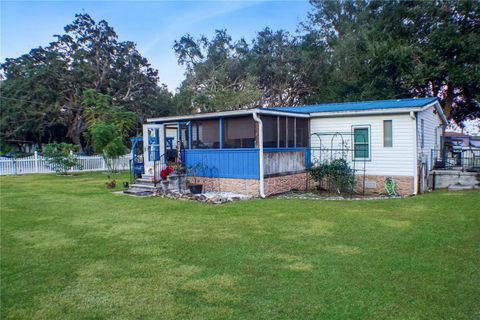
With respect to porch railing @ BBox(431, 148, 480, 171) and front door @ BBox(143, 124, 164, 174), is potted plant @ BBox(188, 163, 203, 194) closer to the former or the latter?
front door @ BBox(143, 124, 164, 174)

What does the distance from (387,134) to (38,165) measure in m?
18.6

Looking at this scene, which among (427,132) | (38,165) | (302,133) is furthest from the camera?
(38,165)

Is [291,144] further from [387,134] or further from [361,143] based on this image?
[387,134]

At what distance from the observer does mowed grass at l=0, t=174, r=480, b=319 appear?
134 inches

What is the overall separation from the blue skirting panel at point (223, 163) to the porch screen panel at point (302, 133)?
2375mm

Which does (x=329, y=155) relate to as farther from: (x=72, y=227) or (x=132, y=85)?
(x=132, y=85)

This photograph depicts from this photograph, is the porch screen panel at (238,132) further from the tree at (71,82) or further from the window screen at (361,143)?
the tree at (71,82)

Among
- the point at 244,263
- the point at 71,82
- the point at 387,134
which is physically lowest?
the point at 244,263

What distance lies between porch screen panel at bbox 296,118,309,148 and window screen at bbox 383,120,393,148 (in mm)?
2602

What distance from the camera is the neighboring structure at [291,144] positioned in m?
10.6

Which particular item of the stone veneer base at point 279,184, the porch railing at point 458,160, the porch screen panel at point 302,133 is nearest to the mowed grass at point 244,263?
the stone veneer base at point 279,184

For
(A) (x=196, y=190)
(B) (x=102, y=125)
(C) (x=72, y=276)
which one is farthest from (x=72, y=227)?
(B) (x=102, y=125)

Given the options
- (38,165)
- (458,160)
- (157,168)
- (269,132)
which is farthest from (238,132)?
(38,165)

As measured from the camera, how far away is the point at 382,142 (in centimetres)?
1133
